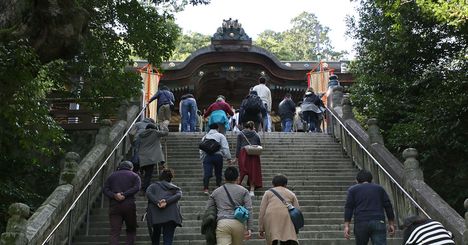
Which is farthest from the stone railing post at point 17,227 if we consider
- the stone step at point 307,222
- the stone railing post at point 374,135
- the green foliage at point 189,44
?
the green foliage at point 189,44

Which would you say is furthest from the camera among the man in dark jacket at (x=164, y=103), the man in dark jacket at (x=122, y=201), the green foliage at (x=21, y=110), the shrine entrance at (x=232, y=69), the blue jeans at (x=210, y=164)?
the shrine entrance at (x=232, y=69)

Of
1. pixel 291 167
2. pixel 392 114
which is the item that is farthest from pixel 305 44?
pixel 291 167

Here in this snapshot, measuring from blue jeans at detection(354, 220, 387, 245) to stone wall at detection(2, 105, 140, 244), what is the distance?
149 inches

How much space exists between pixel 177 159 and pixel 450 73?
681cm

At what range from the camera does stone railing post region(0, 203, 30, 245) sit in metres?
5.90

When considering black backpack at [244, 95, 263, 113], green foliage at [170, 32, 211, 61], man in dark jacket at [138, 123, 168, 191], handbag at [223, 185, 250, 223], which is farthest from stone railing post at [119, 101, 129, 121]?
green foliage at [170, 32, 211, 61]

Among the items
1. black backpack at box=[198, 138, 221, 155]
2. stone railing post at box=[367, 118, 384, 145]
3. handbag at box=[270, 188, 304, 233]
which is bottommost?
handbag at box=[270, 188, 304, 233]

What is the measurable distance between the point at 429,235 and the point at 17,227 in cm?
440

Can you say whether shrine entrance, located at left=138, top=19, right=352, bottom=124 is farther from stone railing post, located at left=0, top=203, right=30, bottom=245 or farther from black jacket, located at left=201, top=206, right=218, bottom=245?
black jacket, located at left=201, top=206, right=218, bottom=245

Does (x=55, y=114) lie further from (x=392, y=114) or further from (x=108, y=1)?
(x=392, y=114)

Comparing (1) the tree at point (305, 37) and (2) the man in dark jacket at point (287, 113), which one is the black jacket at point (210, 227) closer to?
(2) the man in dark jacket at point (287, 113)

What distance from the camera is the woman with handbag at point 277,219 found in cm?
592

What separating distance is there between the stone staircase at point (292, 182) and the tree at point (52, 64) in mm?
1746

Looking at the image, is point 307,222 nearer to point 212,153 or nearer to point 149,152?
point 212,153
